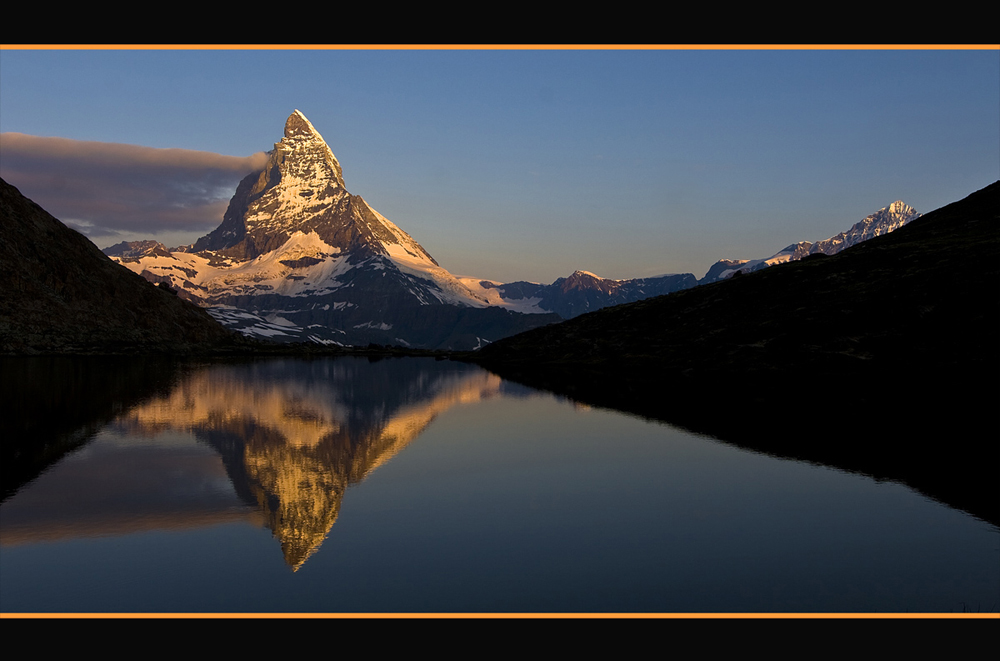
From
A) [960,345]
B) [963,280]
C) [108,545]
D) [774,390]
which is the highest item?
[963,280]

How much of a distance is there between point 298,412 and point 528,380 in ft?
237

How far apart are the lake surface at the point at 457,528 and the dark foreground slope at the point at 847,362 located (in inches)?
349

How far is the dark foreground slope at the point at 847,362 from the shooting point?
55125mm

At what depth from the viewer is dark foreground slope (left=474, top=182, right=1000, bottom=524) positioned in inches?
2170

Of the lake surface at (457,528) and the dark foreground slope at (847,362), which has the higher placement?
→ the dark foreground slope at (847,362)

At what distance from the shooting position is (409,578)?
25.9 meters

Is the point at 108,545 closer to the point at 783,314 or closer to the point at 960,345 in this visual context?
the point at 960,345

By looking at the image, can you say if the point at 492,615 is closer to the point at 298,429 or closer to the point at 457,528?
the point at 457,528

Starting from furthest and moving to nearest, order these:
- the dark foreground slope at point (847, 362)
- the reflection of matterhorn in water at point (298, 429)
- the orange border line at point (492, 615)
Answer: the dark foreground slope at point (847, 362) < the reflection of matterhorn in water at point (298, 429) < the orange border line at point (492, 615)

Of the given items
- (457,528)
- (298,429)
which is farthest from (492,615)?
(298,429)

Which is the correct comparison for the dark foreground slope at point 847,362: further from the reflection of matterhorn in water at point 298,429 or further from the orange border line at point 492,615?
the reflection of matterhorn in water at point 298,429

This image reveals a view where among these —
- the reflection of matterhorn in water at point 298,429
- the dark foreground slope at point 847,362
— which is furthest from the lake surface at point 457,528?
the dark foreground slope at point 847,362

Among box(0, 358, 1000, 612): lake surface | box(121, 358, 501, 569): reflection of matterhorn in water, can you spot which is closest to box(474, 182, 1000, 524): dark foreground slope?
box(0, 358, 1000, 612): lake surface

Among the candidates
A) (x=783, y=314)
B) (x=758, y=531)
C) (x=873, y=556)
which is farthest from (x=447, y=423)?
(x=783, y=314)
